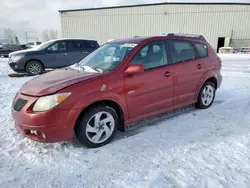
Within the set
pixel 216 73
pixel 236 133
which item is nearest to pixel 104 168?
pixel 236 133

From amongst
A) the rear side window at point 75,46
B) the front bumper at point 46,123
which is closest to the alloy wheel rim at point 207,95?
the front bumper at point 46,123

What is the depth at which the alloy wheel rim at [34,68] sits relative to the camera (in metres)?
9.11

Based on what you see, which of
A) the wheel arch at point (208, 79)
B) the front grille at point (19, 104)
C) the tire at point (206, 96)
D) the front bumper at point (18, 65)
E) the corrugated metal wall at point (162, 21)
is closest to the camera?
the front grille at point (19, 104)

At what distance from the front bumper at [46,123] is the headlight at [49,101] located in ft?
0.18

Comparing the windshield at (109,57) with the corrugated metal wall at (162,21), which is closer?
the windshield at (109,57)

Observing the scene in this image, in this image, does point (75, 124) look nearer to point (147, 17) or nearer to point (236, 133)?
point (236, 133)

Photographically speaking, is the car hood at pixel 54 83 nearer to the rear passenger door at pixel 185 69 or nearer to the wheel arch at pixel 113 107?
the wheel arch at pixel 113 107

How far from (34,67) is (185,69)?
735cm

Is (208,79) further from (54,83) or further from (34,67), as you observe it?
(34,67)

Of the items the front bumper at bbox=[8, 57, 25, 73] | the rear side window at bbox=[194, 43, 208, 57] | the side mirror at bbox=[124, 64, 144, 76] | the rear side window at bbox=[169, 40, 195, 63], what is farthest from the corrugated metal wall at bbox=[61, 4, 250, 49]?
the side mirror at bbox=[124, 64, 144, 76]

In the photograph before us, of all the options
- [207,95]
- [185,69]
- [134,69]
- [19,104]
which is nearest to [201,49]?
[185,69]

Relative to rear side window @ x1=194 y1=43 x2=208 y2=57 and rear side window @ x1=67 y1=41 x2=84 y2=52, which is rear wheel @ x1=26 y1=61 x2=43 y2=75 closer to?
rear side window @ x1=67 y1=41 x2=84 y2=52

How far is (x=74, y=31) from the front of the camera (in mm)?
31547

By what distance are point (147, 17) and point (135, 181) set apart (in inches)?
1190
